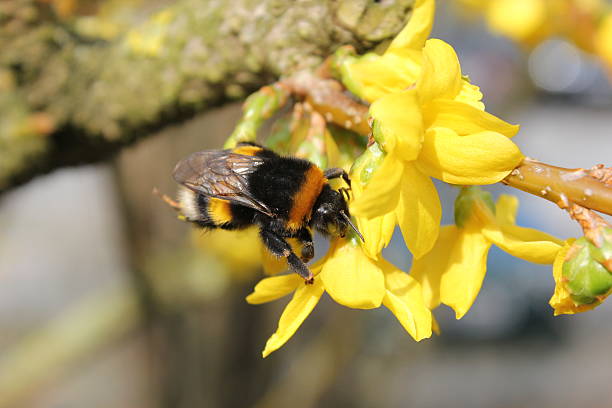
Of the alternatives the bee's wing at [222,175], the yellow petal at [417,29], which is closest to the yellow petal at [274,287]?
the bee's wing at [222,175]

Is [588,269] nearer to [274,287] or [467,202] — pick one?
[467,202]

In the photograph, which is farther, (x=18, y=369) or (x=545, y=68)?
(x=545, y=68)

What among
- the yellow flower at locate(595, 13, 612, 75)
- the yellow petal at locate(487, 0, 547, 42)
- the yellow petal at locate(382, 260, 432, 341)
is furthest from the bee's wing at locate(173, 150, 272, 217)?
the yellow petal at locate(487, 0, 547, 42)

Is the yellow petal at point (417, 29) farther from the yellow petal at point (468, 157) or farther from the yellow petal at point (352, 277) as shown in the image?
the yellow petal at point (352, 277)

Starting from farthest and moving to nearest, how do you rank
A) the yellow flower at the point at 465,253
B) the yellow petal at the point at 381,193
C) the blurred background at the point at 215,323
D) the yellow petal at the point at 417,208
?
the blurred background at the point at 215,323, the yellow flower at the point at 465,253, the yellow petal at the point at 417,208, the yellow petal at the point at 381,193

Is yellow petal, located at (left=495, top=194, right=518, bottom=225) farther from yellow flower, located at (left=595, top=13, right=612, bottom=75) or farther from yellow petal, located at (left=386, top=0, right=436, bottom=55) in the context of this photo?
yellow flower, located at (left=595, top=13, right=612, bottom=75)

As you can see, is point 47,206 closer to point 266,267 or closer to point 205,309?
point 205,309

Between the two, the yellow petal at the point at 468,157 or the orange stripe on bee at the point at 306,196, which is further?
the orange stripe on bee at the point at 306,196

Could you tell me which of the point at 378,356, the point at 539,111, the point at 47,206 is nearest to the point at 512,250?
the point at 378,356
